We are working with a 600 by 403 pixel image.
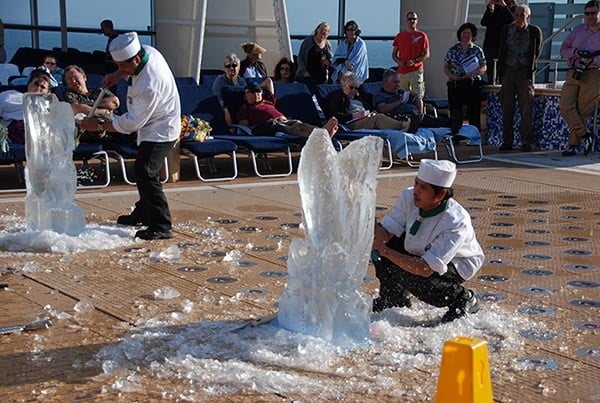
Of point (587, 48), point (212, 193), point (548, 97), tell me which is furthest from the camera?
point (548, 97)

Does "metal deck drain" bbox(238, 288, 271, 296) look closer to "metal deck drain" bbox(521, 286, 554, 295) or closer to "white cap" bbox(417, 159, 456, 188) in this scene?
"white cap" bbox(417, 159, 456, 188)

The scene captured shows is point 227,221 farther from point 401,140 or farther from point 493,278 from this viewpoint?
point 401,140

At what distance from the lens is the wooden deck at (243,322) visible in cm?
455

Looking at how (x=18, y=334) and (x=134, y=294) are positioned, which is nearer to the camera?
(x=18, y=334)

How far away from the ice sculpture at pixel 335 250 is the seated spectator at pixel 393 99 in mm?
7812

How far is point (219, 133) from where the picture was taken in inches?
454

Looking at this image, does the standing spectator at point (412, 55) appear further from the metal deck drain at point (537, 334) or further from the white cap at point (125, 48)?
the metal deck drain at point (537, 334)

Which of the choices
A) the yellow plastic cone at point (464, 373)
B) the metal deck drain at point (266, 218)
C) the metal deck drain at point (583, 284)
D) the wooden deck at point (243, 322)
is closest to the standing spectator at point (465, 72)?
the wooden deck at point (243, 322)

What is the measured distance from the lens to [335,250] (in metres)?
5.07

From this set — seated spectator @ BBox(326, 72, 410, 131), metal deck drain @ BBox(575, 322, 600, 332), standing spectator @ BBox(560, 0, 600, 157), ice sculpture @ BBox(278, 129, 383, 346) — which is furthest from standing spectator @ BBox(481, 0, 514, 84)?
ice sculpture @ BBox(278, 129, 383, 346)

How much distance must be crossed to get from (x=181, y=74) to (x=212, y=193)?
499cm

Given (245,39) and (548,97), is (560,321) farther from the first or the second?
(245,39)

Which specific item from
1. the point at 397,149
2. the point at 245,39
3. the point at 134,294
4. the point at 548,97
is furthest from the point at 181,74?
the point at 134,294

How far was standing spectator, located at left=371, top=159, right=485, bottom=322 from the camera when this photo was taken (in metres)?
5.15
